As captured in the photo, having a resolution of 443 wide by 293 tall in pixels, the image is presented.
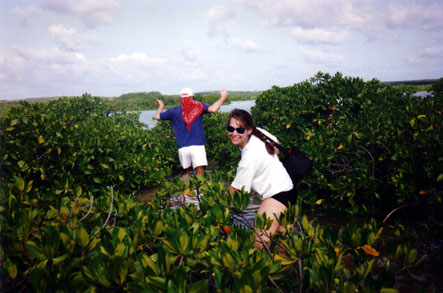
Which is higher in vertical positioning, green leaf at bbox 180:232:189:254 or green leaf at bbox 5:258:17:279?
green leaf at bbox 180:232:189:254

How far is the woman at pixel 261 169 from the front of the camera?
11.2ft

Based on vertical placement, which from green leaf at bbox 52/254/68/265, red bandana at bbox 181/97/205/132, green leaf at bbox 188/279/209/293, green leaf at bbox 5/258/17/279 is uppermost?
red bandana at bbox 181/97/205/132

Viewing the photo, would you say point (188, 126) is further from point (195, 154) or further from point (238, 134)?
point (238, 134)

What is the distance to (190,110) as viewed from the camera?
741 centimetres

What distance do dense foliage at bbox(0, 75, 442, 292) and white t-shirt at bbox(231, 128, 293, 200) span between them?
0.46 m

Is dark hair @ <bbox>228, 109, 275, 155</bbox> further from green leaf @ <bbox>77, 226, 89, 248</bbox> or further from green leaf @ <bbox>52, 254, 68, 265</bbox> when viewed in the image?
green leaf @ <bbox>52, 254, 68, 265</bbox>

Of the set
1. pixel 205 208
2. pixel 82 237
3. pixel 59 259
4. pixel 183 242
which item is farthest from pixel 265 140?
pixel 59 259

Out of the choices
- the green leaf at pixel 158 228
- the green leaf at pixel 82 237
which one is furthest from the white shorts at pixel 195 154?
the green leaf at pixel 82 237

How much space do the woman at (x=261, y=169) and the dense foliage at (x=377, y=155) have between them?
175cm

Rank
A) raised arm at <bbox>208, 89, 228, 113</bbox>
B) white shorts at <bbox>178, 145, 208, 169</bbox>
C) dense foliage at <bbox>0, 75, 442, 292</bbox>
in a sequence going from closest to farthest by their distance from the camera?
dense foliage at <bbox>0, 75, 442, 292</bbox>
raised arm at <bbox>208, 89, 228, 113</bbox>
white shorts at <bbox>178, 145, 208, 169</bbox>

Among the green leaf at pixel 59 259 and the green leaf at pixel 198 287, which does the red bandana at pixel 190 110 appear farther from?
the green leaf at pixel 198 287

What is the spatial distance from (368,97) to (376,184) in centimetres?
344

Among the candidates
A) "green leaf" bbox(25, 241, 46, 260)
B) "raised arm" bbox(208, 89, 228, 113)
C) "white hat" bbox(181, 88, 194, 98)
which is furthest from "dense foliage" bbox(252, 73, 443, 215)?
"green leaf" bbox(25, 241, 46, 260)

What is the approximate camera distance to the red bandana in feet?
24.0
